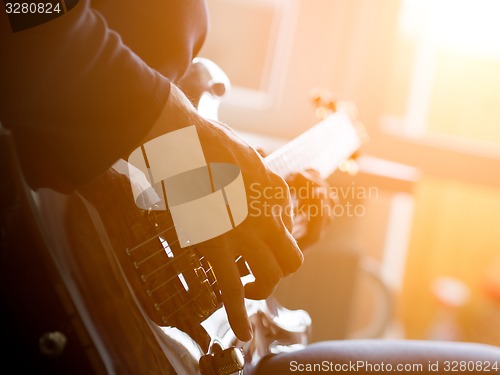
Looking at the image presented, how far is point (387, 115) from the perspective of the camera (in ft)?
5.59

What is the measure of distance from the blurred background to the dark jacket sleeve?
1.01 meters

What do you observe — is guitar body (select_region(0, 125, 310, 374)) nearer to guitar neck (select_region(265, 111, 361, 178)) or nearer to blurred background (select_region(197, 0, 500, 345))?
guitar neck (select_region(265, 111, 361, 178))

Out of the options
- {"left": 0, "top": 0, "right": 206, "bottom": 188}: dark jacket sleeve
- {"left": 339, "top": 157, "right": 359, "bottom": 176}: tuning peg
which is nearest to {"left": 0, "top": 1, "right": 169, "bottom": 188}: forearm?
{"left": 0, "top": 0, "right": 206, "bottom": 188}: dark jacket sleeve

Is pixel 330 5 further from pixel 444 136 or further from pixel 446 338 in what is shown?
pixel 446 338

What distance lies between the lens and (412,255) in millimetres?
1826

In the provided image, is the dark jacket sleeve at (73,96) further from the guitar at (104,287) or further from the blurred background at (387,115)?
the blurred background at (387,115)

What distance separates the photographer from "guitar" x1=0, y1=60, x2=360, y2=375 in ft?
1.35

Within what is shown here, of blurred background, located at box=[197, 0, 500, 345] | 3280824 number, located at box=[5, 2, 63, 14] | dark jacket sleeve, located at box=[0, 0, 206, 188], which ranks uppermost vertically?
3280824 number, located at box=[5, 2, 63, 14]

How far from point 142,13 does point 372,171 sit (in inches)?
37.1

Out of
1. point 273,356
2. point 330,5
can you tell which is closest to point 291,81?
point 330,5

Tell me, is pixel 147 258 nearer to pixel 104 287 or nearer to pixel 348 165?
pixel 104 287

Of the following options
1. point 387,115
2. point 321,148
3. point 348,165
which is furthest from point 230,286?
point 387,115

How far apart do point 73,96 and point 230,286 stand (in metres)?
0.21

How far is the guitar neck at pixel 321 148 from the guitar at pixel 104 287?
251 mm
